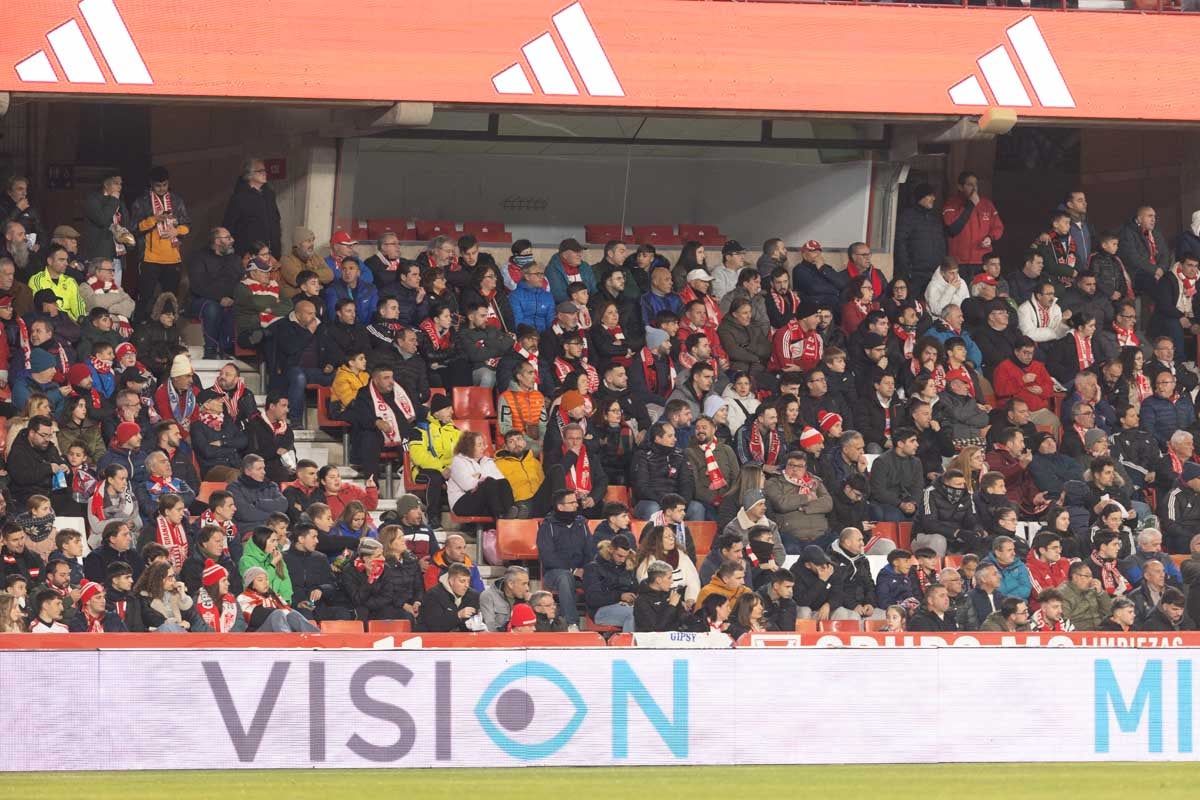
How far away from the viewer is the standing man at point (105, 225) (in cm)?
1725

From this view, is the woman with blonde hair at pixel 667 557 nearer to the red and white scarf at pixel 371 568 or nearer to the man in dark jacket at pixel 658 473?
the man in dark jacket at pixel 658 473

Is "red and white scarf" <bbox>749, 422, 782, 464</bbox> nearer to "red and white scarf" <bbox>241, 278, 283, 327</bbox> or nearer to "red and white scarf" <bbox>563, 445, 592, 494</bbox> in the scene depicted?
"red and white scarf" <bbox>563, 445, 592, 494</bbox>

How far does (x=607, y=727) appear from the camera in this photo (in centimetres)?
1241

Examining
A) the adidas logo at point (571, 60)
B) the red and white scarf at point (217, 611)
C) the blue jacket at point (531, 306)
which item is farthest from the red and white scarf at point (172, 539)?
the adidas logo at point (571, 60)

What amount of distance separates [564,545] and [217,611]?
2673 mm

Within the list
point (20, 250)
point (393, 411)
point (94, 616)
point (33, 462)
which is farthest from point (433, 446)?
point (94, 616)

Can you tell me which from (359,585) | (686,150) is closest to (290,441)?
(359,585)

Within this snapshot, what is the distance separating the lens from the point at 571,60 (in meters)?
17.4

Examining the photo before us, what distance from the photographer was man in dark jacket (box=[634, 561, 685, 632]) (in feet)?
45.5

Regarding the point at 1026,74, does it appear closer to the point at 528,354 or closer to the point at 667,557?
the point at 528,354

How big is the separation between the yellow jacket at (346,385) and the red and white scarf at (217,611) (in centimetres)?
303

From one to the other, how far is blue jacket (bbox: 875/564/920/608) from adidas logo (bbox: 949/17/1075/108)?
15.7 feet

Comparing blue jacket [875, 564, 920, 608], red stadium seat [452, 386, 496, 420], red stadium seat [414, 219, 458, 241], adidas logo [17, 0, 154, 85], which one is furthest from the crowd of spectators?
adidas logo [17, 0, 154, 85]

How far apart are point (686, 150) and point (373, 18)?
4.33m
